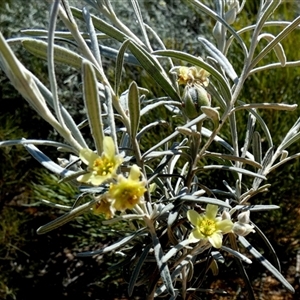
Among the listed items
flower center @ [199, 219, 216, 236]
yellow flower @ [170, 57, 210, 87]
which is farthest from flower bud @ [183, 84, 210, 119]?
flower center @ [199, 219, 216, 236]

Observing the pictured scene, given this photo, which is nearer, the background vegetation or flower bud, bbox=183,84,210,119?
flower bud, bbox=183,84,210,119

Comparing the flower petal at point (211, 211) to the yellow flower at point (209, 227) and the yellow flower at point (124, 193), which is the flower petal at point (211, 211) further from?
the yellow flower at point (124, 193)

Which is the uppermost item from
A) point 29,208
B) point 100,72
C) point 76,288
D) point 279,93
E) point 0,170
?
point 100,72

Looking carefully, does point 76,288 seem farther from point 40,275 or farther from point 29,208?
point 29,208

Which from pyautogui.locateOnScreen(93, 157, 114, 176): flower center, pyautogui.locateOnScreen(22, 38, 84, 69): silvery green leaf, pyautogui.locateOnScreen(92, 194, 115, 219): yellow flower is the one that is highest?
pyautogui.locateOnScreen(22, 38, 84, 69): silvery green leaf

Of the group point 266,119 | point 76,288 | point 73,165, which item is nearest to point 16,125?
point 76,288

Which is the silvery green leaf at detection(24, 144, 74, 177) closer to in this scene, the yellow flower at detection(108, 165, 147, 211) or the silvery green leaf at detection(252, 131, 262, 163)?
the yellow flower at detection(108, 165, 147, 211)

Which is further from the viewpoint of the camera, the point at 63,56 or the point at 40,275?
the point at 40,275
